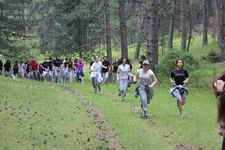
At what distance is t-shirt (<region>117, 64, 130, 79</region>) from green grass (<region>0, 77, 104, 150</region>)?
2561mm

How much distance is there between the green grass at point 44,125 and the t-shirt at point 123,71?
8.40 feet

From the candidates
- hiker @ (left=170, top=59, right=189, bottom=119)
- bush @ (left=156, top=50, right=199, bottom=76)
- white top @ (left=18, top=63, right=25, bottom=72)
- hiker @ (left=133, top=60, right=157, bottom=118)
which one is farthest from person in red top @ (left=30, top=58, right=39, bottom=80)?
hiker @ (left=170, top=59, right=189, bottom=119)

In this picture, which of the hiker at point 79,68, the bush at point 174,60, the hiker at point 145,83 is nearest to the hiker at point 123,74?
the hiker at point 145,83

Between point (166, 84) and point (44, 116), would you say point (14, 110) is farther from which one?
point (166, 84)

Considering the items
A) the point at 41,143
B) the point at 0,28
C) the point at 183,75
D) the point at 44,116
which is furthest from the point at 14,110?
the point at 0,28

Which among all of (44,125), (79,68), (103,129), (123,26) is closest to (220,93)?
(103,129)

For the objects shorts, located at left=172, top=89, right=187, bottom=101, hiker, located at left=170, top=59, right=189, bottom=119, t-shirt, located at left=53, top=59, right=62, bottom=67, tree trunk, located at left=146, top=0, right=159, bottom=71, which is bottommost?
shorts, located at left=172, top=89, right=187, bottom=101

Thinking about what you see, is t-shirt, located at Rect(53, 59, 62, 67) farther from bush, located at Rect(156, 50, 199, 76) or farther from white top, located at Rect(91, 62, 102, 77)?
white top, located at Rect(91, 62, 102, 77)

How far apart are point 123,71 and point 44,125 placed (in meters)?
6.33

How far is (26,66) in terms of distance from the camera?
3033 centimetres

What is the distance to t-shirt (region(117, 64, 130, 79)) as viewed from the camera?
593 inches

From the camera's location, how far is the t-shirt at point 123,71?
49.4ft

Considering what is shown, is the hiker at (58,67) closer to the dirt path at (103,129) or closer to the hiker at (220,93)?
the dirt path at (103,129)

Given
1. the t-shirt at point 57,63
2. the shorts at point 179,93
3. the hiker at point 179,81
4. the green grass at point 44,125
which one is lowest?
the green grass at point 44,125
